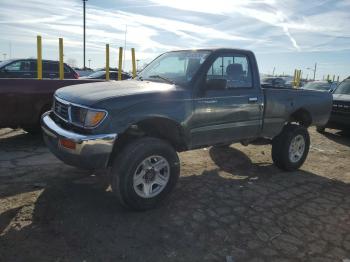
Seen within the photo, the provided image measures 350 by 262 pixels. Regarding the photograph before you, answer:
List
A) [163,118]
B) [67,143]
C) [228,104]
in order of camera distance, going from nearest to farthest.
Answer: [67,143] < [163,118] < [228,104]

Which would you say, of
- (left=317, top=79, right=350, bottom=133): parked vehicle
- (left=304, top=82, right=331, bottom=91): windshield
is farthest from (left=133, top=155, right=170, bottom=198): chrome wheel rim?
(left=304, top=82, right=331, bottom=91): windshield

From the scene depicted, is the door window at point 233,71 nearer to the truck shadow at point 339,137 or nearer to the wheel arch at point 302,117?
the wheel arch at point 302,117

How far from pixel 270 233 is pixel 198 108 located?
176cm

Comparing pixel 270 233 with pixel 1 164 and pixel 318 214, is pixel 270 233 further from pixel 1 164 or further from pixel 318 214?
pixel 1 164

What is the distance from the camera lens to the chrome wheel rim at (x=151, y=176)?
421 centimetres

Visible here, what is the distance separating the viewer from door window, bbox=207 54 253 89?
504 cm

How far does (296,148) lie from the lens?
6449mm

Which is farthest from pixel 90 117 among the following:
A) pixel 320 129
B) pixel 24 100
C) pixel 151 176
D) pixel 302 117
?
pixel 320 129

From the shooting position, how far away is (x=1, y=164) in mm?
5742

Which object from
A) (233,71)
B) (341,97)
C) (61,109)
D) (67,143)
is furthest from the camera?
(341,97)

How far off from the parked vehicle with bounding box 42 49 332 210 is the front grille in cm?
1

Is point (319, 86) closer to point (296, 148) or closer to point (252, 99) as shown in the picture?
point (296, 148)

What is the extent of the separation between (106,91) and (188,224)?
5.86 feet

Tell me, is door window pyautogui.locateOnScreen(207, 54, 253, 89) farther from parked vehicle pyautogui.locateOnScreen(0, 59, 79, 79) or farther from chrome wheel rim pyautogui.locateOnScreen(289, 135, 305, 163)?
parked vehicle pyautogui.locateOnScreen(0, 59, 79, 79)
